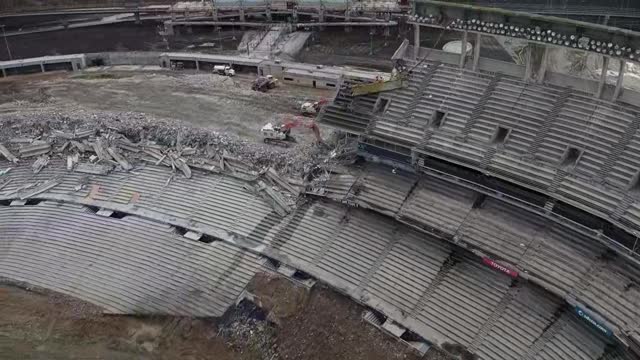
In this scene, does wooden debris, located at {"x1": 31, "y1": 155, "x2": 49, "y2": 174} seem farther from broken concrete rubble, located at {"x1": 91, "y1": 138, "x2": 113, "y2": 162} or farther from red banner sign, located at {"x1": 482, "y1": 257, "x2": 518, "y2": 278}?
red banner sign, located at {"x1": 482, "y1": 257, "x2": 518, "y2": 278}

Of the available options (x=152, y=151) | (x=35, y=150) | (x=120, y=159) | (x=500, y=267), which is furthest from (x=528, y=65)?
(x=35, y=150)

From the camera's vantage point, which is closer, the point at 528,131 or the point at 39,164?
the point at 528,131

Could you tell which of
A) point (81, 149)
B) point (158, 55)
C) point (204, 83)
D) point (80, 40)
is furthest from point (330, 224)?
point (80, 40)

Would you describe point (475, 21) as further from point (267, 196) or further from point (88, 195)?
point (88, 195)

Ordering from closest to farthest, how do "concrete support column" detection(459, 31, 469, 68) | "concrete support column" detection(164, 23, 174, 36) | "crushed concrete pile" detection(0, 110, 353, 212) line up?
1. "concrete support column" detection(459, 31, 469, 68)
2. "crushed concrete pile" detection(0, 110, 353, 212)
3. "concrete support column" detection(164, 23, 174, 36)

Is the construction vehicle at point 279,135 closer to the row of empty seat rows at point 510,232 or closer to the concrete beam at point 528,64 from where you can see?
the row of empty seat rows at point 510,232

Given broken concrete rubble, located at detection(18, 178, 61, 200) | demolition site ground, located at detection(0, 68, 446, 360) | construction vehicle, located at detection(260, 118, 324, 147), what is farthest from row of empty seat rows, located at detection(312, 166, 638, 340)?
broken concrete rubble, located at detection(18, 178, 61, 200)

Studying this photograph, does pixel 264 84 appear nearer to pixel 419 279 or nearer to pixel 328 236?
pixel 328 236
